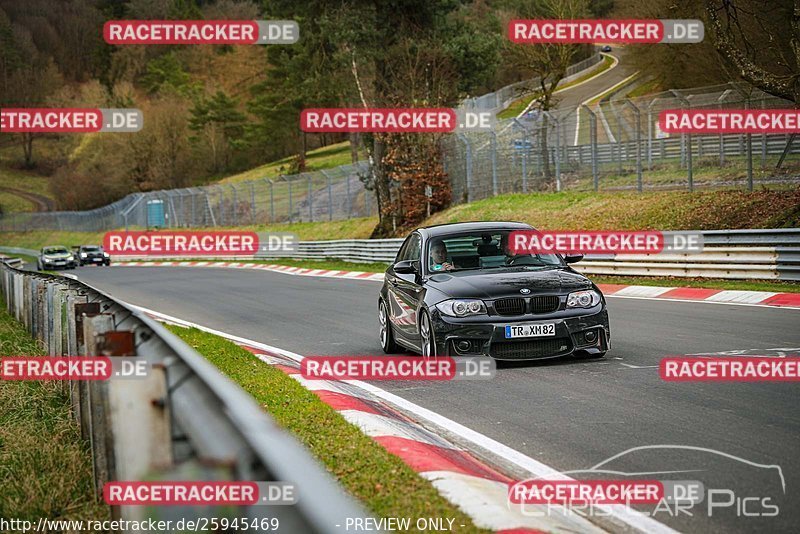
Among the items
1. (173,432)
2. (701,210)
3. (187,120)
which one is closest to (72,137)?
(187,120)

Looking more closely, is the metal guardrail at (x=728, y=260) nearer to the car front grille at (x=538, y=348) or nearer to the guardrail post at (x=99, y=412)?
the car front grille at (x=538, y=348)

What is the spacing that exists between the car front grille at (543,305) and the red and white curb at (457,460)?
1717 millimetres

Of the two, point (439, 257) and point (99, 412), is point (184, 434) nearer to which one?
point (99, 412)

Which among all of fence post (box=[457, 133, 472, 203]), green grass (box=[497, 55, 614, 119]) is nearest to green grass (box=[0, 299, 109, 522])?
fence post (box=[457, 133, 472, 203])

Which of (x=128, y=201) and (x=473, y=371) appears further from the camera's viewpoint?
(x=128, y=201)

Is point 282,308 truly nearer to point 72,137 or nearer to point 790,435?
point 790,435

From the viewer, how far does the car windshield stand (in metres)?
11.4

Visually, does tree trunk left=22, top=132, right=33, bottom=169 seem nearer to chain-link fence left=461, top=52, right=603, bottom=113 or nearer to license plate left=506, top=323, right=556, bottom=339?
chain-link fence left=461, top=52, right=603, bottom=113

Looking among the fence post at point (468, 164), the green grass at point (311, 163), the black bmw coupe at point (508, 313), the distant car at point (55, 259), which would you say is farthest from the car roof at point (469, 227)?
the green grass at point (311, 163)

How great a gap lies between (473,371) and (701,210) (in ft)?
53.6

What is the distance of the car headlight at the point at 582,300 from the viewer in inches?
407

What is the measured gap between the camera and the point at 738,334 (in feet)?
39.5

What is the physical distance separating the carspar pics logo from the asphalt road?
19 millimetres

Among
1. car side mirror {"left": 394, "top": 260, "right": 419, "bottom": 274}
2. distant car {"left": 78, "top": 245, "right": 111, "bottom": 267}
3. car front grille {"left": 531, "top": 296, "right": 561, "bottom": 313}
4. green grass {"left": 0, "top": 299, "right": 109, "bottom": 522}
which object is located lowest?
distant car {"left": 78, "top": 245, "right": 111, "bottom": 267}
